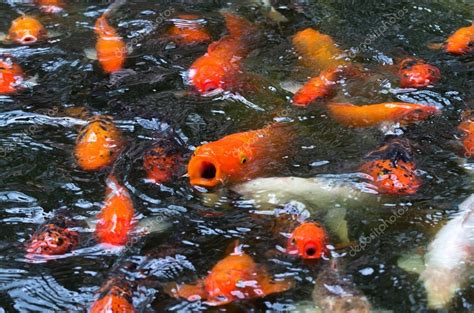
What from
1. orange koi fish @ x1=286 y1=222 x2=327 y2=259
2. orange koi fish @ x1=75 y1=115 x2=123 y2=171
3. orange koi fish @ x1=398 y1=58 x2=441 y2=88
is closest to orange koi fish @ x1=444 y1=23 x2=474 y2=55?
orange koi fish @ x1=398 y1=58 x2=441 y2=88

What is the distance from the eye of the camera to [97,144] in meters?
4.94

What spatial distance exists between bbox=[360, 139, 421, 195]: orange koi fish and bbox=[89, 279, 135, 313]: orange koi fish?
187cm

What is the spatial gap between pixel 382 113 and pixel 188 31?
244 centimetres

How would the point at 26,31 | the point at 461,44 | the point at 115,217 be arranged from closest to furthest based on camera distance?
the point at 115,217, the point at 461,44, the point at 26,31

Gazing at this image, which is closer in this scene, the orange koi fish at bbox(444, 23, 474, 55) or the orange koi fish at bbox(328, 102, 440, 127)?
the orange koi fish at bbox(328, 102, 440, 127)

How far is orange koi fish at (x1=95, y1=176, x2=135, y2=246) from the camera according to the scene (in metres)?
4.14

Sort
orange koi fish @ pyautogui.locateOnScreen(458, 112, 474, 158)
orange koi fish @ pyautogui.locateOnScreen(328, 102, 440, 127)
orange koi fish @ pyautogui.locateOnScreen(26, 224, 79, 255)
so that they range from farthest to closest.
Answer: orange koi fish @ pyautogui.locateOnScreen(328, 102, 440, 127) → orange koi fish @ pyautogui.locateOnScreen(458, 112, 474, 158) → orange koi fish @ pyautogui.locateOnScreen(26, 224, 79, 255)

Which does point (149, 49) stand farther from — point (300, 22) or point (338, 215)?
point (338, 215)

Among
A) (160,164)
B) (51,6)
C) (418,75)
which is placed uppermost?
(418,75)

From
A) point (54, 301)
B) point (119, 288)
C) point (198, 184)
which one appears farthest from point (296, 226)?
point (54, 301)

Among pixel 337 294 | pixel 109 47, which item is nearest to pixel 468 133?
pixel 337 294

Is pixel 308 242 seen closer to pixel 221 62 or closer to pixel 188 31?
pixel 221 62

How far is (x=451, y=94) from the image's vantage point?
5.45m

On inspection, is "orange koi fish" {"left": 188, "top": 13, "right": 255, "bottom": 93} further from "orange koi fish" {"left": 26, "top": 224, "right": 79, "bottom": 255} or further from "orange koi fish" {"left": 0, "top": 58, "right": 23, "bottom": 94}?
"orange koi fish" {"left": 26, "top": 224, "right": 79, "bottom": 255}
